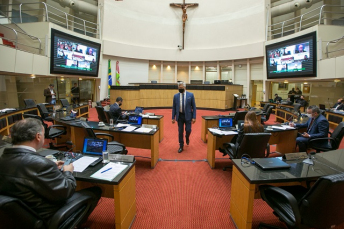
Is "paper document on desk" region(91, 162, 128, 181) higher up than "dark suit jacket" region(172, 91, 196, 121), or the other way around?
"dark suit jacket" region(172, 91, 196, 121)

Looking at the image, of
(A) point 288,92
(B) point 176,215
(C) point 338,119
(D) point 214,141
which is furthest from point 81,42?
(A) point 288,92

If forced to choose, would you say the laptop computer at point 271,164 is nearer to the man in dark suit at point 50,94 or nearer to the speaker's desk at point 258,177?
the speaker's desk at point 258,177

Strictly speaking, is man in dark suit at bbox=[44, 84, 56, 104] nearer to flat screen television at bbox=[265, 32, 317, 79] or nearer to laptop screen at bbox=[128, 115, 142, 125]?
laptop screen at bbox=[128, 115, 142, 125]

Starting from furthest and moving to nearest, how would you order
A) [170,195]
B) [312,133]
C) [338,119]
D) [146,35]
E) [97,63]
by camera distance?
1. [146,35]
2. [97,63]
3. [338,119]
4. [312,133]
5. [170,195]

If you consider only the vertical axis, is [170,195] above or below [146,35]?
below

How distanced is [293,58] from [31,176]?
1104 cm

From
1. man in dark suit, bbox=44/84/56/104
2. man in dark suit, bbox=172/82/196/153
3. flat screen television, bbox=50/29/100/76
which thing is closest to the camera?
man in dark suit, bbox=172/82/196/153

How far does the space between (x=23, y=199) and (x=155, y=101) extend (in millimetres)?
11451

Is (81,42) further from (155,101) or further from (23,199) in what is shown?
(23,199)

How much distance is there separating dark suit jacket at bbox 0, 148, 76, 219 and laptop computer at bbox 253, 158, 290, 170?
1.98m

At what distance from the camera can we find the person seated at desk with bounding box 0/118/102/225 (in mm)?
1378

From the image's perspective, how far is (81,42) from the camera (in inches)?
404

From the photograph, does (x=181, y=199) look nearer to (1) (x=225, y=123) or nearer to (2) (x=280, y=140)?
(1) (x=225, y=123)

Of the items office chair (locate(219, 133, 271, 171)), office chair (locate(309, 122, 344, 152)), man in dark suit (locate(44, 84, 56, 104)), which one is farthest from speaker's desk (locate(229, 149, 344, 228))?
man in dark suit (locate(44, 84, 56, 104))
